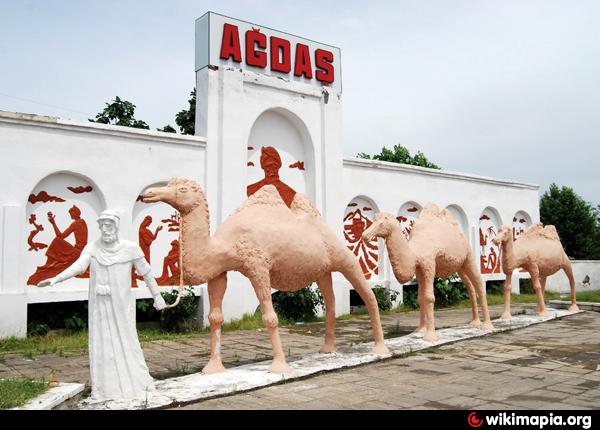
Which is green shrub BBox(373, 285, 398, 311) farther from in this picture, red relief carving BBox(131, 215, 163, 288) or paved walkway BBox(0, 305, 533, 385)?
red relief carving BBox(131, 215, 163, 288)

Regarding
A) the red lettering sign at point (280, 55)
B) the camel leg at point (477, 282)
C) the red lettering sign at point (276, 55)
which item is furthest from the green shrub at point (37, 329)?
the camel leg at point (477, 282)

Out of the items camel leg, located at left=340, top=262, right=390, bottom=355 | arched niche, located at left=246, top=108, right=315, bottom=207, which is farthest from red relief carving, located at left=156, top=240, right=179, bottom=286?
camel leg, located at left=340, top=262, right=390, bottom=355

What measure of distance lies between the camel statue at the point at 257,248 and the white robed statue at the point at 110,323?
79 cm

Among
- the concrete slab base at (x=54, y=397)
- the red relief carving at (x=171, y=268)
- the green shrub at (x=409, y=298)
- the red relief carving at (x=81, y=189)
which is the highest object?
the red relief carving at (x=81, y=189)

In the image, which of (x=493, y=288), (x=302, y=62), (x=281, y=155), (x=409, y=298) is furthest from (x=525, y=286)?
(x=302, y=62)

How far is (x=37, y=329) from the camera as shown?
9.41 meters

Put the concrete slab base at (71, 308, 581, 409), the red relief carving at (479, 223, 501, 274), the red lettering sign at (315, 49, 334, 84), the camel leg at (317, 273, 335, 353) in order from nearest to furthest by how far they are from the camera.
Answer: the concrete slab base at (71, 308, 581, 409)
the camel leg at (317, 273, 335, 353)
the red lettering sign at (315, 49, 334, 84)
the red relief carving at (479, 223, 501, 274)

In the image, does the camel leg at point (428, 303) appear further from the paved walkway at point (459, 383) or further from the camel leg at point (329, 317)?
the camel leg at point (329, 317)

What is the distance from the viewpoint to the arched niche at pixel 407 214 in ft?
50.5

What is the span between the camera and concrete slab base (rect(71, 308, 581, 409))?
16.8 feet

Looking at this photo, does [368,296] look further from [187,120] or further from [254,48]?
[187,120]

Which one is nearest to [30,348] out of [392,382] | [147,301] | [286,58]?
[147,301]
